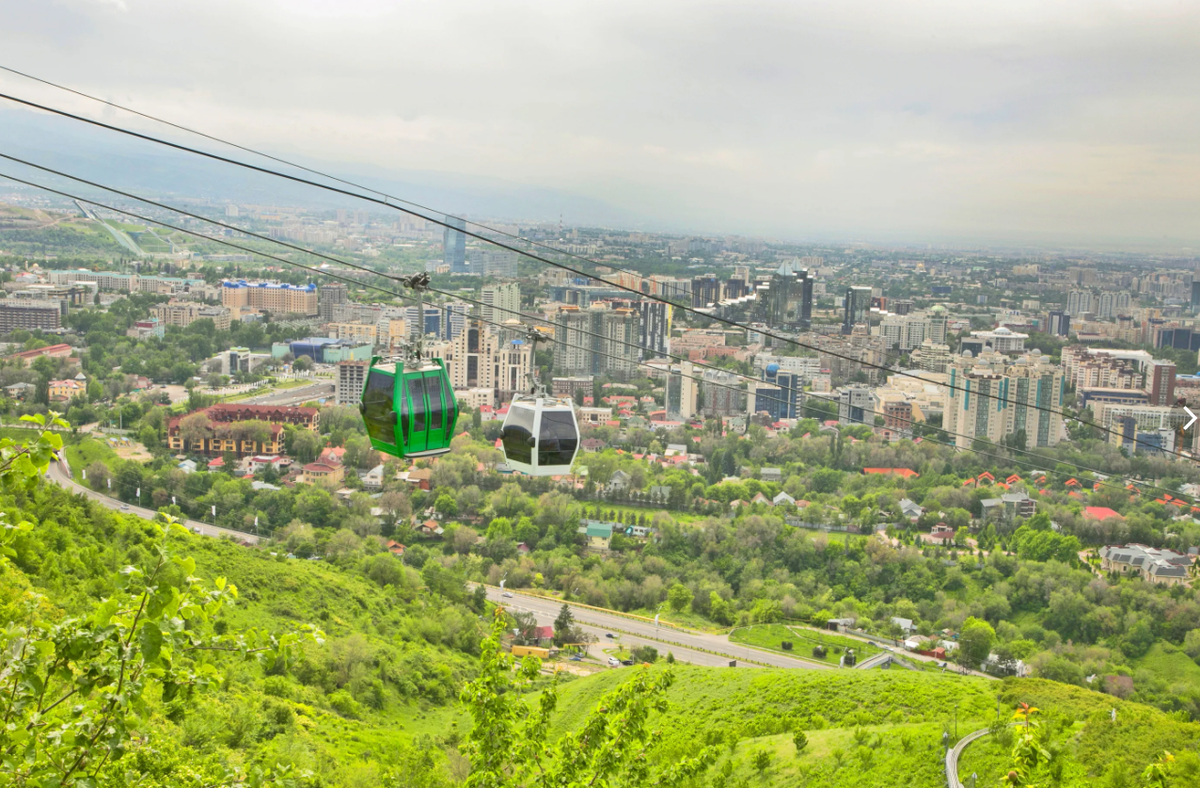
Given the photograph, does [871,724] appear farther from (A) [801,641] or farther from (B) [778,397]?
(B) [778,397]

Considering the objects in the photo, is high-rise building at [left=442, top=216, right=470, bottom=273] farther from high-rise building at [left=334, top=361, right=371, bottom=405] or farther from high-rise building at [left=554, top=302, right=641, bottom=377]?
high-rise building at [left=334, top=361, right=371, bottom=405]

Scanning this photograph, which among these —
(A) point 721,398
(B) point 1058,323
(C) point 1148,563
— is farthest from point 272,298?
(C) point 1148,563

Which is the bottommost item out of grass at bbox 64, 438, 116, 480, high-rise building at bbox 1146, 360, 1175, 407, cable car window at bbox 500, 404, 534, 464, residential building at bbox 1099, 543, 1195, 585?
residential building at bbox 1099, 543, 1195, 585

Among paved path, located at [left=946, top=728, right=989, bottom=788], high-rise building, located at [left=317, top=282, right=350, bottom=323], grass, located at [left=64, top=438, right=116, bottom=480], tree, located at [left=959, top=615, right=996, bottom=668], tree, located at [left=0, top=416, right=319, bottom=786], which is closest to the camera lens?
tree, located at [left=0, top=416, right=319, bottom=786]

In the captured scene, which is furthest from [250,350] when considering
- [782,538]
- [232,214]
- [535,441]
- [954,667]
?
[535,441]

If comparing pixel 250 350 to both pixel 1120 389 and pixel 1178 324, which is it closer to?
pixel 1120 389

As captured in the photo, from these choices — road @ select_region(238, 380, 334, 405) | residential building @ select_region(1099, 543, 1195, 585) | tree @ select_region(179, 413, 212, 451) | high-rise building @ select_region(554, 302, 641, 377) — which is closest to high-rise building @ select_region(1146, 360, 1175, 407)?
residential building @ select_region(1099, 543, 1195, 585)
